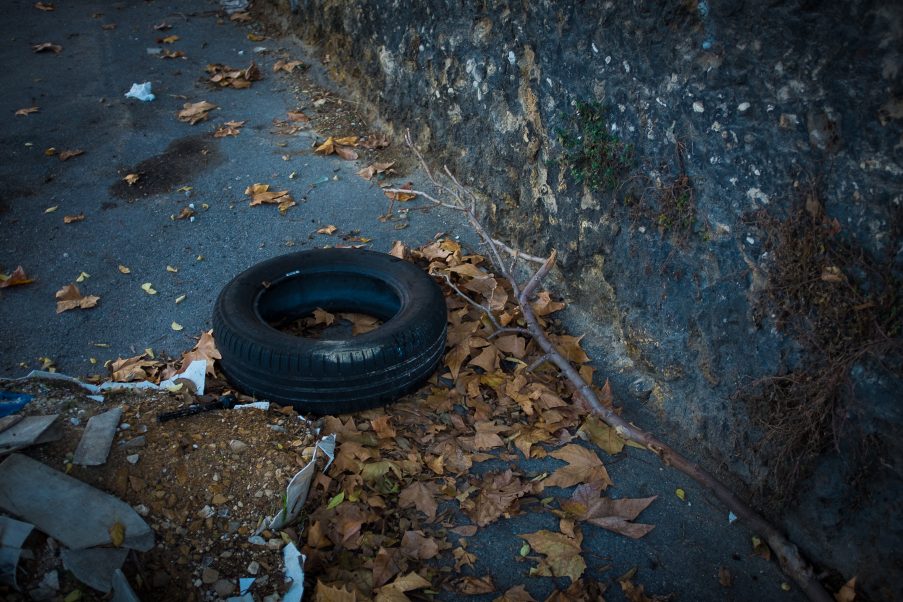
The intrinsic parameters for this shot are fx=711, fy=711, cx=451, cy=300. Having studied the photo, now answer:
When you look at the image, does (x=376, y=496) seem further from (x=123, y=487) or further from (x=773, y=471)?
(x=773, y=471)

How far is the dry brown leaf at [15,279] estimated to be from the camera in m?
4.07

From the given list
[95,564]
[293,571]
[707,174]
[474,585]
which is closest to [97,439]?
[95,564]

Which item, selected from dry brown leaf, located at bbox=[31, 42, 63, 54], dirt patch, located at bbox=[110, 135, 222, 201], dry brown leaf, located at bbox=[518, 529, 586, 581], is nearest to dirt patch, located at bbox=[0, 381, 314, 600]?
dry brown leaf, located at bbox=[518, 529, 586, 581]

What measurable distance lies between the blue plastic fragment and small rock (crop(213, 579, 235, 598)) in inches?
47.5

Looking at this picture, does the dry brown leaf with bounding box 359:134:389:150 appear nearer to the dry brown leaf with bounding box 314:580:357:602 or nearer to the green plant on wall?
the green plant on wall

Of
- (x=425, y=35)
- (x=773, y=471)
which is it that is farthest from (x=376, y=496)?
(x=425, y=35)

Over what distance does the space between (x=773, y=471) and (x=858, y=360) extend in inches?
23.2

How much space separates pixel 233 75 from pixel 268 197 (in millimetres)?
2274

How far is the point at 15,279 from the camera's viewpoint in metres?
4.09

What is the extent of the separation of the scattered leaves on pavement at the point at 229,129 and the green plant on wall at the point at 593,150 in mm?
3068

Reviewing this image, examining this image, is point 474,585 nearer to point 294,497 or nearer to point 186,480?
point 294,497

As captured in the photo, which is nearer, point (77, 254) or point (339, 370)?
point (339, 370)

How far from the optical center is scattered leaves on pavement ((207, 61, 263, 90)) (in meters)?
6.43

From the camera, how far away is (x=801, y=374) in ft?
8.62
